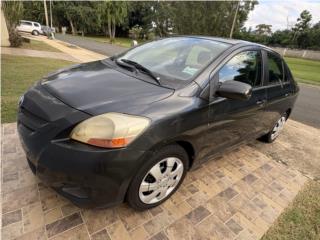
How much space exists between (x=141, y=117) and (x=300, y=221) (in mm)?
2066

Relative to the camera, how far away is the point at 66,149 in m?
1.62

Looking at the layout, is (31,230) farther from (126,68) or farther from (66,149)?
(126,68)

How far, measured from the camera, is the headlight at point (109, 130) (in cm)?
163

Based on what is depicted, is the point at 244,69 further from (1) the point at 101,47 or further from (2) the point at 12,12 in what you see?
(1) the point at 101,47

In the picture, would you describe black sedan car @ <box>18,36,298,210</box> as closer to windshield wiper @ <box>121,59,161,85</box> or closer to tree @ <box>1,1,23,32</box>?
windshield wiper @ <box>121,59,161,85</box>

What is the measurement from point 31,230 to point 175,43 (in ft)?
8.39

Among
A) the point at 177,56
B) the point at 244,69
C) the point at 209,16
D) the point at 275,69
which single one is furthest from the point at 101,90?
the point at 209,16

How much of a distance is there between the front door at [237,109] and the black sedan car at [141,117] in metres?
0.01

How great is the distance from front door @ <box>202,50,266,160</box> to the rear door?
0.66 ft

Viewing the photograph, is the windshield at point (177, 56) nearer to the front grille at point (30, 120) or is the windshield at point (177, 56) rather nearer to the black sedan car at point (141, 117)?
the black sedan car at point (141, 117)

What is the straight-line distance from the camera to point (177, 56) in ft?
8.84

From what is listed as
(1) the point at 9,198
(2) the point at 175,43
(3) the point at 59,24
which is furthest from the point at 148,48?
(3) the point at 59,24

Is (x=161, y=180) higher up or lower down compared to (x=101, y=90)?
lower down

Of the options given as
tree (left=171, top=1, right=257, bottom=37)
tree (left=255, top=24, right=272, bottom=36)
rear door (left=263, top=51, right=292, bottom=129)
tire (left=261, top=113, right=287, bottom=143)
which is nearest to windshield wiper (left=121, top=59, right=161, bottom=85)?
rear door (left=263, top=51, right=292, bottom=129)
